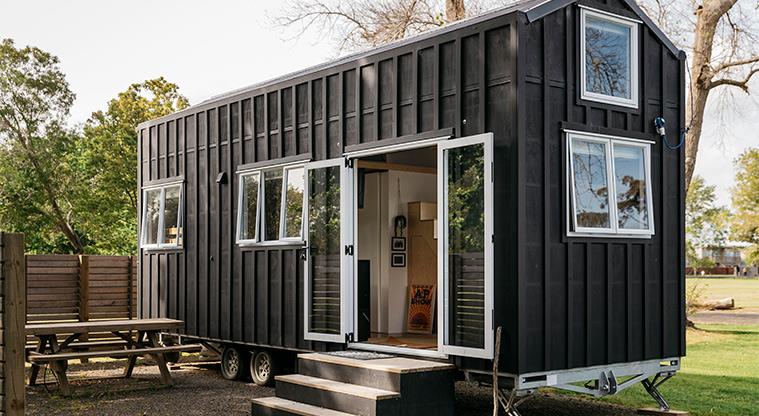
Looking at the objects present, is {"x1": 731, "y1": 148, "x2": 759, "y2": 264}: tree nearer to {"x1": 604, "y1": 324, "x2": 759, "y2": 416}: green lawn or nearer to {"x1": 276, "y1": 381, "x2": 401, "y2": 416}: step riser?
{"x1": 604, "y1": 324, "x2": 759, "y2": 416}: green lawn

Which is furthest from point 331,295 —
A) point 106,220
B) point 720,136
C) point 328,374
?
point 106,220

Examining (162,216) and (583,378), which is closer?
(583,378)

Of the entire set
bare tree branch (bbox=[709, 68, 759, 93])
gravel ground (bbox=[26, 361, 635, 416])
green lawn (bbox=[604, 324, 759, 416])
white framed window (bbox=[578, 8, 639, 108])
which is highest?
bare tree branch (bbox=[709, 68, 759, 93])

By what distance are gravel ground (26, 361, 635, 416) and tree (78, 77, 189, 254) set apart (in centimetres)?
1482

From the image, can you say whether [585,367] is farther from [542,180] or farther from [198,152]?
[198,152]

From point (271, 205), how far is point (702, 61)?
11.5 m

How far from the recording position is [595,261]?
7633 mm

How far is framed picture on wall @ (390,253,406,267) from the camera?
36.0ft

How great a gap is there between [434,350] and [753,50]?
1369 cm

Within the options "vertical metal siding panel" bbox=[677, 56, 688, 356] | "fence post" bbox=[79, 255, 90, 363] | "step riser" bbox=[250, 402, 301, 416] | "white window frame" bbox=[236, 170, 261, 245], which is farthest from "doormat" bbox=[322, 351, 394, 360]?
"fence post" bbox=[79, 255, 90, 363]

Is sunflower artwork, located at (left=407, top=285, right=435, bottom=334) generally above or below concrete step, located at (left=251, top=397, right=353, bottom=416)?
above

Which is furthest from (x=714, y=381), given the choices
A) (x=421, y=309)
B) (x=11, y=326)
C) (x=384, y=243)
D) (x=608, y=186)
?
(x=11, y=326)

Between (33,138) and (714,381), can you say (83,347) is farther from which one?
(33,138)

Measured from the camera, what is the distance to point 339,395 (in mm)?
7180
